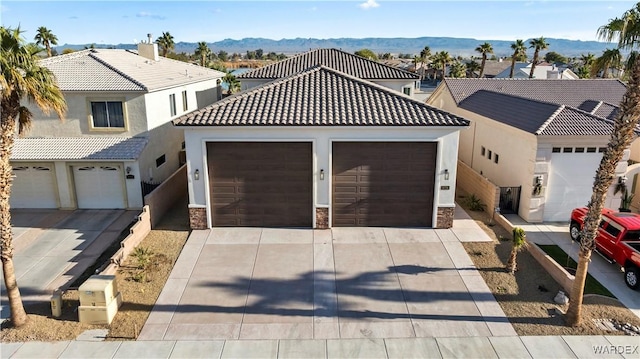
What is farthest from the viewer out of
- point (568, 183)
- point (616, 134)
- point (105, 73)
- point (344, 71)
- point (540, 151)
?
point (344, 71)

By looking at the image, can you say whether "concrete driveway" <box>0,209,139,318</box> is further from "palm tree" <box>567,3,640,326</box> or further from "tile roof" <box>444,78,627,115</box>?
"tile roof" <box>444,78,627,115</box>

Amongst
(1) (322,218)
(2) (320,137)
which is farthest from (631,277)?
(2) (320,137)

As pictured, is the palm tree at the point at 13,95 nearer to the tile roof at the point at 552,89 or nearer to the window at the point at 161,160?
the window at the point at 161,160

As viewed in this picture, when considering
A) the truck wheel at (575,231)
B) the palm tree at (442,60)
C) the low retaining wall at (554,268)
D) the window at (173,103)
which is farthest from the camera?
the palm tree at (442,60)

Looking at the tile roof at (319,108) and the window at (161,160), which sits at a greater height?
the tile roof at (319,108)

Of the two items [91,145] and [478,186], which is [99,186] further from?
[478,186]

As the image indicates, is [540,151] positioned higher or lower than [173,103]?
lower

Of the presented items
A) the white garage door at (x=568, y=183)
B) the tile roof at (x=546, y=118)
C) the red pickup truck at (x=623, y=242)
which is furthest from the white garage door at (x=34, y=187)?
the red pickup truck at (x=623, y=242)
